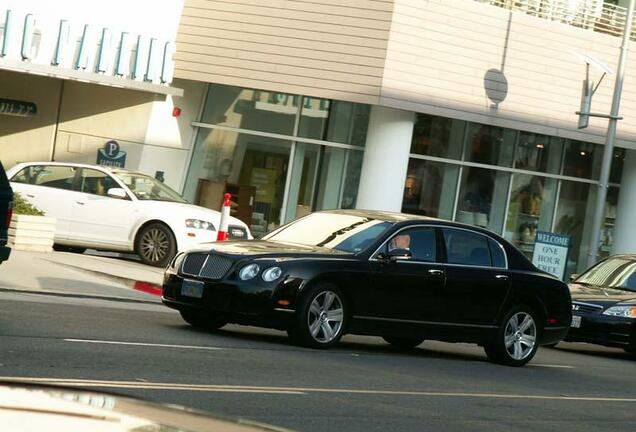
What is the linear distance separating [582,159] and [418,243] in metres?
19.5

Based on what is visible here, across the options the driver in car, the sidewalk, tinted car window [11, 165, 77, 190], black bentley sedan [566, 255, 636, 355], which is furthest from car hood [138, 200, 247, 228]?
the driver in car

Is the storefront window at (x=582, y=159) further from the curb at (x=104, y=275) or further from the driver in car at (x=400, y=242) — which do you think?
the driver in car at (x=400, y=242)

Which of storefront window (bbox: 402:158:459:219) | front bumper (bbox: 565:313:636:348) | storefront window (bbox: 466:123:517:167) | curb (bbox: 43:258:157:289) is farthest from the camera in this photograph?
storefront window (bbox: 466:123:517:167)

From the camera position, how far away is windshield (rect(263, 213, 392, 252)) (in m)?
14.2

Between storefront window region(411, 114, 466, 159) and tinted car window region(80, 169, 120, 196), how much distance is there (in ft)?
31.6

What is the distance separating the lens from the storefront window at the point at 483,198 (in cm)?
3127

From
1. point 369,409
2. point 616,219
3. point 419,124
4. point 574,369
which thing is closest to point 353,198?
point 419,124

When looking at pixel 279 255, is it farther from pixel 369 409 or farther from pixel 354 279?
pixel 369 409

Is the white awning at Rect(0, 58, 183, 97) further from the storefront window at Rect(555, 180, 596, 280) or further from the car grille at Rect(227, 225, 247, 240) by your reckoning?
the storefront window at Rect(555, 180, 596, 280)

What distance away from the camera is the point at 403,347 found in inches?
623

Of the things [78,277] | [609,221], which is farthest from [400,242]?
[609,221]

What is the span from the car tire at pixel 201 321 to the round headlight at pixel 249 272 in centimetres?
69

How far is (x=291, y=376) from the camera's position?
1120 cm

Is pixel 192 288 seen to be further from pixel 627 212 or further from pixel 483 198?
pixel 627 212
